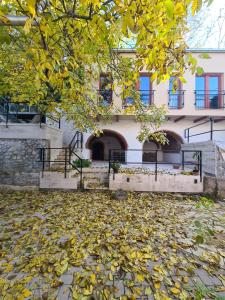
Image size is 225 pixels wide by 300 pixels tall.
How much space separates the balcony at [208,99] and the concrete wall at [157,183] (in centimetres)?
566

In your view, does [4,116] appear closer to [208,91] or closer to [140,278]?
[140,278]

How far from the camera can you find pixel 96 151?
15.3m

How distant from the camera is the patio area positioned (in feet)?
7.47

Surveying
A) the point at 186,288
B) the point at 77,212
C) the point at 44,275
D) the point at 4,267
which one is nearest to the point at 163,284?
the point at 186,288

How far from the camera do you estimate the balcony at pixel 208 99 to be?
34.8 feet

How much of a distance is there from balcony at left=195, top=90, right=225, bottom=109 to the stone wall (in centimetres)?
849

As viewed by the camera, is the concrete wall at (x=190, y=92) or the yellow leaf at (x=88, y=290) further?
the concrete wall at (x=190, y=92)

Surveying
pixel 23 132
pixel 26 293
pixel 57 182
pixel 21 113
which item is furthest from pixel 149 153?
pixel 26 293

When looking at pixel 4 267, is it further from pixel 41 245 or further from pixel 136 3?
pixel 136 3

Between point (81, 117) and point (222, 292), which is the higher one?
point (81, 117)

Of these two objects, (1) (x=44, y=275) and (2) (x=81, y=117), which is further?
(2) (x=81, y=117)

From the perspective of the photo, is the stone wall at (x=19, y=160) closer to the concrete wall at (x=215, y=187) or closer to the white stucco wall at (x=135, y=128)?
the white stucco wall at (x=135, y=128)

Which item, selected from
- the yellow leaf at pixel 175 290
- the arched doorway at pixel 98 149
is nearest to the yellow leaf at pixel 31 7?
the yellow leaf at pixel 175 290

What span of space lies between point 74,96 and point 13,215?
3.40 metres
